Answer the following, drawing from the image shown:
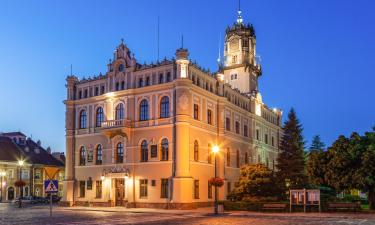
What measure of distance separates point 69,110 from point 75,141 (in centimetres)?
408

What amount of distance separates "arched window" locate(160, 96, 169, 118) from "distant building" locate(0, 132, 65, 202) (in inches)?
1369

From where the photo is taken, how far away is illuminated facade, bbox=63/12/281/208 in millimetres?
Result: 51750

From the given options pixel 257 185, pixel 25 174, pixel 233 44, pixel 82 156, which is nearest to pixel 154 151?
pixel 82 156

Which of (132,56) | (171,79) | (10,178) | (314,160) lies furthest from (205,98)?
(10,178)

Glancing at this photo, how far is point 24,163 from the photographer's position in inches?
3433

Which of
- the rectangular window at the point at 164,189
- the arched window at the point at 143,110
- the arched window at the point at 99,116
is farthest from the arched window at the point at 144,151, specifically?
the arched window at the point at 99,116

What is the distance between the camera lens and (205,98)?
56375mm

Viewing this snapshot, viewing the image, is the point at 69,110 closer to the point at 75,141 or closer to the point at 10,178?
the point at 75,141

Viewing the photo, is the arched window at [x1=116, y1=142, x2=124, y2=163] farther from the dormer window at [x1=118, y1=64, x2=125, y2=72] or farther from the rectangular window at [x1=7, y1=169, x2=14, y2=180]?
the rectangular window at [x1=7, y1=169, x2=14, y2=180]

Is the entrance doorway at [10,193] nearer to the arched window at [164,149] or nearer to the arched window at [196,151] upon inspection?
the arched window at [164,149]

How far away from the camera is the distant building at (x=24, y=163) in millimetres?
83750

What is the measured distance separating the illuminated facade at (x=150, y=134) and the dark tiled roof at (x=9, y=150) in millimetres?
29290

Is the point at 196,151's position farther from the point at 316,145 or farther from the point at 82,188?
the point at 316,145

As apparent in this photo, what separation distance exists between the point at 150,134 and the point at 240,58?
28631 millimetres
